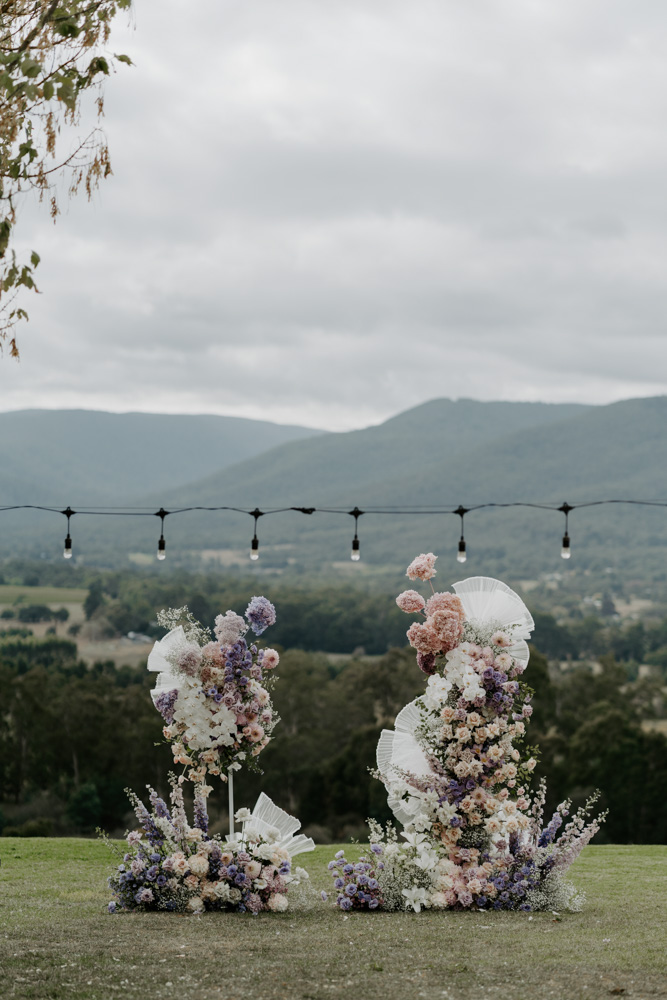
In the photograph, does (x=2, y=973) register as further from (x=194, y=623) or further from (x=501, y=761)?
(x=501, y=761)

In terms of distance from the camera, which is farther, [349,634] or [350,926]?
[349,634]

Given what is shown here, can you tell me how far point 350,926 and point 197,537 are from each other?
179m

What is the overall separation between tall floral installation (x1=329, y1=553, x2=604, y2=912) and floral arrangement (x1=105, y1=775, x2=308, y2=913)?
51 cm

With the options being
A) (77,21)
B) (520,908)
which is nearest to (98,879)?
(520,908)

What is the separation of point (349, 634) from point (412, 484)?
129 meters

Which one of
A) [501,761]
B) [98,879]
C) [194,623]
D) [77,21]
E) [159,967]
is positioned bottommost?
[98,879]

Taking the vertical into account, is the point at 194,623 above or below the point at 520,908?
above

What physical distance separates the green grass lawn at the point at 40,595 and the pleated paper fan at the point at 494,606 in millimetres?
73434

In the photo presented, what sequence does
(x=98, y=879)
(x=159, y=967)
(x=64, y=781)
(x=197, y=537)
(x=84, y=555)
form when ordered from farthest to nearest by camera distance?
1. (x=197, y=537)
2. (x=84, y=555)
3. (x=64, y=781)
4. (x=98, y=879)
5. (x=159, y=967)

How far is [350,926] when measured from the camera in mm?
6617

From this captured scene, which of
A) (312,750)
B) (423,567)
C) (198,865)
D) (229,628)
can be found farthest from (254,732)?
(312,750)

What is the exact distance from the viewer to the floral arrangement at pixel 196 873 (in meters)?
7.18

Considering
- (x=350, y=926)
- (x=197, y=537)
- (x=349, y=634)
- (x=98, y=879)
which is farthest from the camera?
(x=197, y=537)

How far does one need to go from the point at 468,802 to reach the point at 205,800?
193 cm
